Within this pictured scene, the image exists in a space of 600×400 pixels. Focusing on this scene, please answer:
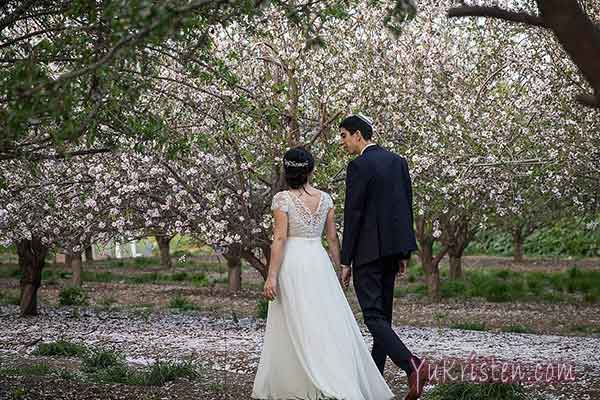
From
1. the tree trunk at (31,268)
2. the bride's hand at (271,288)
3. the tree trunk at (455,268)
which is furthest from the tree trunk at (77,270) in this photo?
the bride's hand at (271,288)

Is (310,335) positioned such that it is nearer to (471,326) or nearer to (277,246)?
(277,246)

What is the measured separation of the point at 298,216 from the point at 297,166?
36 cm

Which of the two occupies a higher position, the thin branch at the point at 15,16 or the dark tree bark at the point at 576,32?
the thin branch at the point at 15,16

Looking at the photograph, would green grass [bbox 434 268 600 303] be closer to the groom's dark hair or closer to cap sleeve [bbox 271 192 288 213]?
the groom's dark hair

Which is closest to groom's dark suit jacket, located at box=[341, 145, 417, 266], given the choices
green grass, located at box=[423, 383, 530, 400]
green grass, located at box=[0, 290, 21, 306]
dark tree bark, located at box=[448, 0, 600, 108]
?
green grass, located at box=[423, 383, 530, 400]

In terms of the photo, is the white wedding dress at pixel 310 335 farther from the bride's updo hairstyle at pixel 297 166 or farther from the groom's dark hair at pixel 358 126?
the groom's dark hair at pixel 358 126

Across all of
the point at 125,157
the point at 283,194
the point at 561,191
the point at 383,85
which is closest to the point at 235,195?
the point at 125,157

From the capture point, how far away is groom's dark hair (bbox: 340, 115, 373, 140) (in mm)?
6652

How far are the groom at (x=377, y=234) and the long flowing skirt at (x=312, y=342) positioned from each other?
164mm

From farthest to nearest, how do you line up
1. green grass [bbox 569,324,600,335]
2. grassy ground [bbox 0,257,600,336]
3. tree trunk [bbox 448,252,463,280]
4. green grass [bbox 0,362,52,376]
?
tree trunk [bbox 448,252,463,280]
grassy ground [bbox 0,257,600,336]
green grass [bbox 569,324,600,335]
green grass [bbox 0,362,52,376]

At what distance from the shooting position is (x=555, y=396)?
7207mm

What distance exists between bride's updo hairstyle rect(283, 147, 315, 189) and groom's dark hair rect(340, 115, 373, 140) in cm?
35

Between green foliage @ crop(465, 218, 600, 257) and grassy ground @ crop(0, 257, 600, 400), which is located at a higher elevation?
green foliage @ crop(465, 218, 600, 257)

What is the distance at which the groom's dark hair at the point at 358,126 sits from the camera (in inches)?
262
